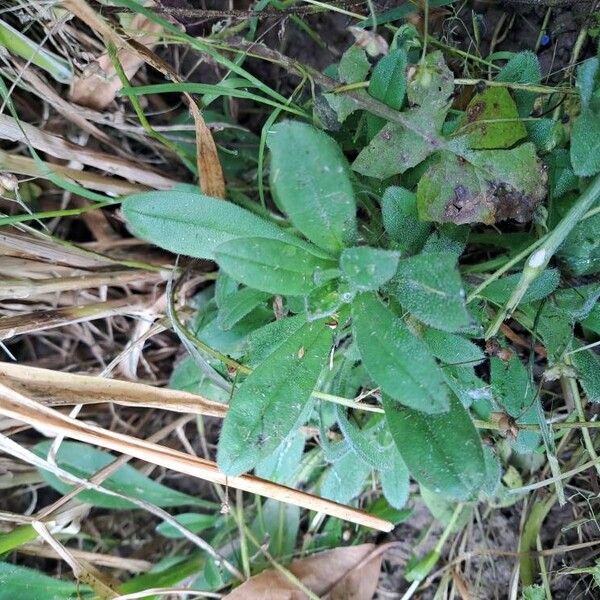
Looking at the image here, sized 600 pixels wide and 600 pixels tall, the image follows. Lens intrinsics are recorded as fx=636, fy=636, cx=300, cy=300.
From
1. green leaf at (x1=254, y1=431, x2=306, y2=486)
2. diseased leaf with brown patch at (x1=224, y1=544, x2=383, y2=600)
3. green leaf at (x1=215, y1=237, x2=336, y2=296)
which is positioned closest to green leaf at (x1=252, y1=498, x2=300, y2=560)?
diseased leaf with brown patch at (x1=224, y1=544, x2=383, y2=600)

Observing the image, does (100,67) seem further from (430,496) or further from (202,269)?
(430,496)

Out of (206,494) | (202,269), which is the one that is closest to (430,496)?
(206,494)

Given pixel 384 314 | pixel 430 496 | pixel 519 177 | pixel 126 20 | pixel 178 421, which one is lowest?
pixel 430 496

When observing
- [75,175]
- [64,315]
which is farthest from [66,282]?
[75,175]

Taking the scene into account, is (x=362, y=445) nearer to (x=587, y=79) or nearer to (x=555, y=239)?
(x=555, y=239)

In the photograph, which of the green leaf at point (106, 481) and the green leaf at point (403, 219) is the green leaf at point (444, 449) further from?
the green leaf at point (106, 481)

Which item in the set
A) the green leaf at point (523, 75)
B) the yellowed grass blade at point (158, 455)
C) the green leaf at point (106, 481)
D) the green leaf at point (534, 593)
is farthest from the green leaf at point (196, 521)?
the green leaf at point (523, 75)
